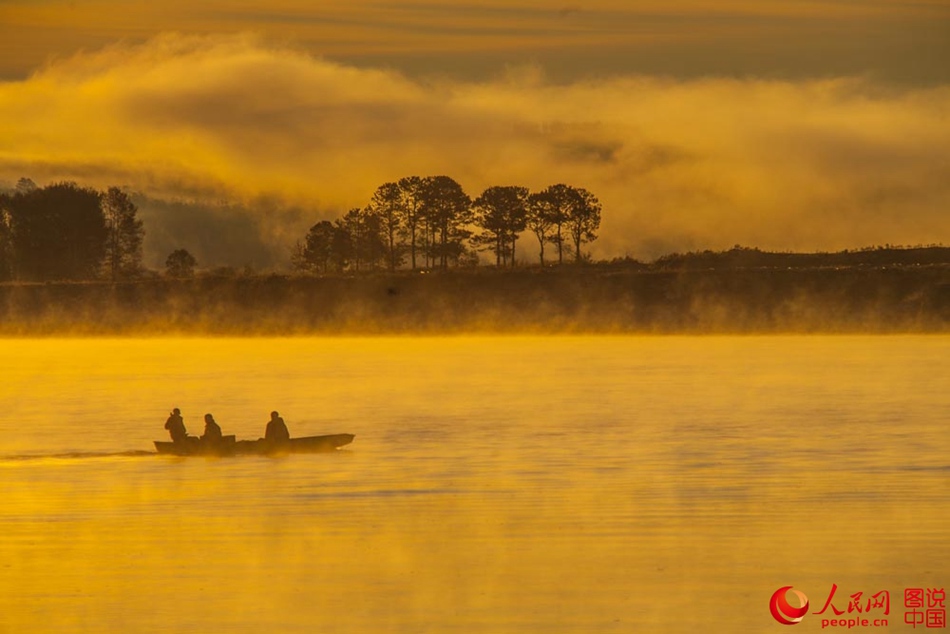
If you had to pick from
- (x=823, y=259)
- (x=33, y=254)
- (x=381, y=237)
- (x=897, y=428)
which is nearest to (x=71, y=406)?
(x=897, y=428)

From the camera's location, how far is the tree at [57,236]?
184125mm

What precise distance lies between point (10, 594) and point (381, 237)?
493 ft

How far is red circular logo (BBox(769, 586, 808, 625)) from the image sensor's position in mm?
20734

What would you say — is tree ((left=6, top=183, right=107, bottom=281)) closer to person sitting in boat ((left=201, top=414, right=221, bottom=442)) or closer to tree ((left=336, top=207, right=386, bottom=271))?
tree ((left=336, top=207, right=386, bottom=271))

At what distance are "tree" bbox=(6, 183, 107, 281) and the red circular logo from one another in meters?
167

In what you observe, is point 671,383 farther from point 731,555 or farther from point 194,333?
point 194,333

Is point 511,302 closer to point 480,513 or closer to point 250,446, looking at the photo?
point 250,446

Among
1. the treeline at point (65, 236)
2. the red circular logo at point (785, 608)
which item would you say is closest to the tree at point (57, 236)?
the treeline at point (65, 236)

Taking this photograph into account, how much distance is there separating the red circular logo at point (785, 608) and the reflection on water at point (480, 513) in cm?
21

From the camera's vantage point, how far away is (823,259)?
148 m

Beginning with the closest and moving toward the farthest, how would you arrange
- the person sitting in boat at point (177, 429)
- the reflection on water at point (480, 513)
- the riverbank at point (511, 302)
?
the reflection on water at point (480, 513) < the person sitting in boat at point (177, 429) < the riverbank at point (511, 302)

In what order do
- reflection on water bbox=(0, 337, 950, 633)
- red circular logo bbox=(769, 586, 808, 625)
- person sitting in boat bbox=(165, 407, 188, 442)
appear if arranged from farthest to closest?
person sitting in boat bbox=(165, 407, 188, 442) < reflection on water bbox=(0, 337, 950, 633) < red circular logo bbox=(769, 586, 808, 625)

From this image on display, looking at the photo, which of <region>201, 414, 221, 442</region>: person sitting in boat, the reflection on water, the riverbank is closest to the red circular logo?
the reflection on water

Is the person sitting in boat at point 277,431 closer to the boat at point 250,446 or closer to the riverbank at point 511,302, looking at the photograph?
the boat at point 250,446
